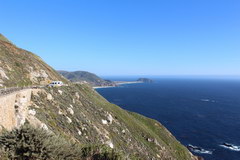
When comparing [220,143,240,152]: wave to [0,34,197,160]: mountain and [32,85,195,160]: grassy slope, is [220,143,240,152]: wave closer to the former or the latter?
[0,34,197,160]: mountain

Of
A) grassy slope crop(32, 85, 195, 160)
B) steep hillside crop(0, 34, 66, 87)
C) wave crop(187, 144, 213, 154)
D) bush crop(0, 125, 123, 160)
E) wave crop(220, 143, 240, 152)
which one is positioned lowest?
wave crop(187, 144, 213, 154)

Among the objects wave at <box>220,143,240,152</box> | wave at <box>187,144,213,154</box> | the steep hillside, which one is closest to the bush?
the steep hillside

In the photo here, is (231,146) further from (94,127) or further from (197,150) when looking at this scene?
(94,127)

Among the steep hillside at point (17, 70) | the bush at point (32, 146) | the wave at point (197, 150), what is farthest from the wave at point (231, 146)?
the bush at point (32, 146)

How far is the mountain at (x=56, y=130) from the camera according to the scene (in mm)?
13888

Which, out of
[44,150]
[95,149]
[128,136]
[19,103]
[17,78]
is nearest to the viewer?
[44,150]

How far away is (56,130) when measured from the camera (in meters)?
28.5

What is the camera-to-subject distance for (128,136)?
181 ft

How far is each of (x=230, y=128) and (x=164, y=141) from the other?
4871cm

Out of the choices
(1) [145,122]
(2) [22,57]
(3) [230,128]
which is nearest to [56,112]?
(2) [22,57]

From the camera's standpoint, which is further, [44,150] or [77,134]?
[77,134]

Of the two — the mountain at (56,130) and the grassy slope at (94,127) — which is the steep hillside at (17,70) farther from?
the grassy slope at (94,127)

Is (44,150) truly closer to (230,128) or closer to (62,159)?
(62,159)

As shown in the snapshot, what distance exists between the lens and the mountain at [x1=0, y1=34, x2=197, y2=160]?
13.9 meters
